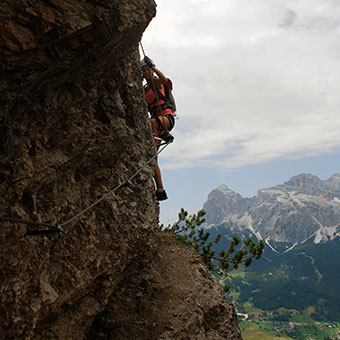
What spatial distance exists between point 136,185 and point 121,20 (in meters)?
4.47

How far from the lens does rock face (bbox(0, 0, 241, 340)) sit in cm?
459

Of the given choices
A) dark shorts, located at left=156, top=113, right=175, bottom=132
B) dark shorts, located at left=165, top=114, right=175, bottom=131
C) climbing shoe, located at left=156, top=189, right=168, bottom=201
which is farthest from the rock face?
dark shorts, located at left=165, top=114, right=175, bottom=131

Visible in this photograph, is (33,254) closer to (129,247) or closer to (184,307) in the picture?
(129,247)

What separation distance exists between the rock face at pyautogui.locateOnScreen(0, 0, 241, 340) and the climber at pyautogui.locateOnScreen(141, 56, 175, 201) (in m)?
1.60

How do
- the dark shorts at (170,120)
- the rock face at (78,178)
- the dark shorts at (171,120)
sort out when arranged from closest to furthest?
the rock face at (78,178) → the dark shorts at (170,120) → the dark shorts at (171,120)

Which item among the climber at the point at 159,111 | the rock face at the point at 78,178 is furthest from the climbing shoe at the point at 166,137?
the rock face at the point at 78,178

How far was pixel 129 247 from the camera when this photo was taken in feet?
25.7

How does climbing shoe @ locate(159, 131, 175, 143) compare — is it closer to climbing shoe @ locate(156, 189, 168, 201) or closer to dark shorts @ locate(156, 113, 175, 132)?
dark shorts @ locate(156, 113, 175, 132)

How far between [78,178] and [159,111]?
16.5 ft

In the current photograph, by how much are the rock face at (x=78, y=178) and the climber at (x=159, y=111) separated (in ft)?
5.25

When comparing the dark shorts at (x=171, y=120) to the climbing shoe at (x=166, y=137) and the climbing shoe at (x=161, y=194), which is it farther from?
the climbing shoe at (x=161, y=194)

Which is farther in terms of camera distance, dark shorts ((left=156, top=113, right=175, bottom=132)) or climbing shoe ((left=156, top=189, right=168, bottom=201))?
dark shorts ((left=156, top=113, right=175, bottom=132))

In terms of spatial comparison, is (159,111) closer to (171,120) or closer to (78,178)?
(171,120)

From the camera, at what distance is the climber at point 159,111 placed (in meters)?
10.6
